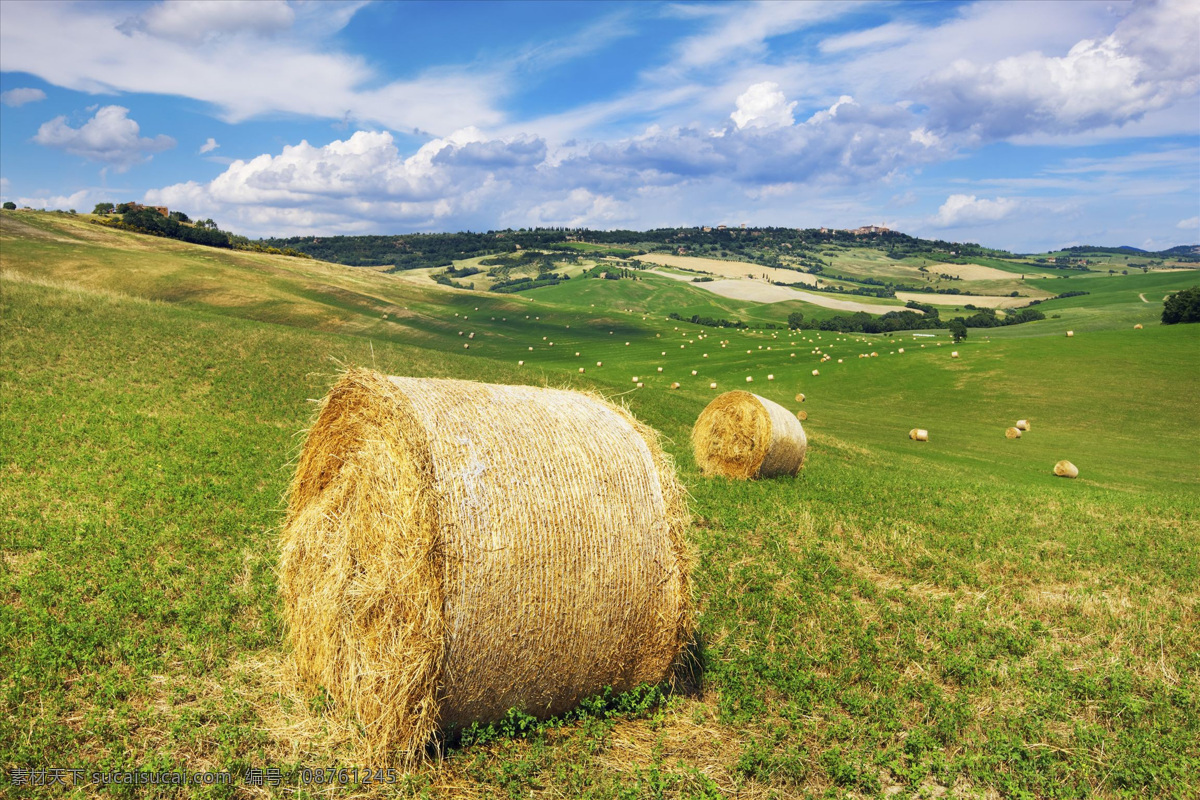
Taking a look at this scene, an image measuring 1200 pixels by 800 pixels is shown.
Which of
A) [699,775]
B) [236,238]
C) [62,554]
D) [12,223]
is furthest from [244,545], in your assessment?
[236,238]

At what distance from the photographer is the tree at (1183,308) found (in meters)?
49.9

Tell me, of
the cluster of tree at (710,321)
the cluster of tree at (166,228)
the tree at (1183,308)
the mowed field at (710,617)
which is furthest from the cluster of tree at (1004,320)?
the cluster of tree at (166,228)

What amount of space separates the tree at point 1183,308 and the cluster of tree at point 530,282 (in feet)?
356

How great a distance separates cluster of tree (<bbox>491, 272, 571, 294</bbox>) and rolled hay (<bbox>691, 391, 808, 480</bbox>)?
121123 mm

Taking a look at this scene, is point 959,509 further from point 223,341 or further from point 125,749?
point 223,341

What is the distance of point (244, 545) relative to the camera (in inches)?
400

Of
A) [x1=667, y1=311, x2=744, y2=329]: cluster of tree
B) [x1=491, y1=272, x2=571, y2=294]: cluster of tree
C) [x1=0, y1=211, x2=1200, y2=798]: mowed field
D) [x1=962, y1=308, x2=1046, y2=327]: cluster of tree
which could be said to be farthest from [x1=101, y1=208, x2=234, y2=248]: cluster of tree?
[x1=962, y1=308, x2=1046, y2=327]: cluster of tree

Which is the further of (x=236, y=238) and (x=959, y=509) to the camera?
(x=236, y=238)

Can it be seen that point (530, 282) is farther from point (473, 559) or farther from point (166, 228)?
point (473, 559)

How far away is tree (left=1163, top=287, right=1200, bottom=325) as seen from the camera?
4994cm

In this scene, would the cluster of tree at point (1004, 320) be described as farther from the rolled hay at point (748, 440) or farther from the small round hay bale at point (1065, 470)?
the rolled hay at point (748, 440)

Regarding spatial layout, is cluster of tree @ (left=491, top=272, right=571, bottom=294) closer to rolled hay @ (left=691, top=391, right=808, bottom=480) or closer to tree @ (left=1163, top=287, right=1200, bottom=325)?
tree @ (left=1163, top=287, right=1200, bottom=325)

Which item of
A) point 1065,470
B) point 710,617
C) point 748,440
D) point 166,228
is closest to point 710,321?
point 166,228

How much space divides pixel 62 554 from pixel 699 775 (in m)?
9.74
